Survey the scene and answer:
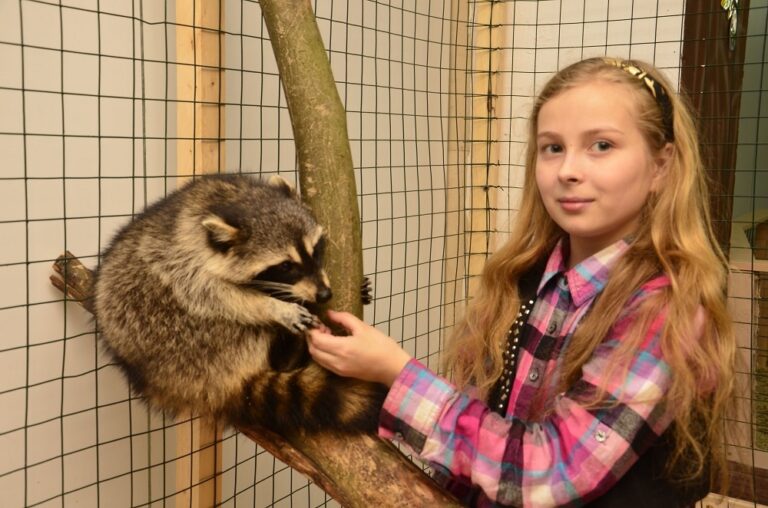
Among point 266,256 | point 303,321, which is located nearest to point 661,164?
point 303,321

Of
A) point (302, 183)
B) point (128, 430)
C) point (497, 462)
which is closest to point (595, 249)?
point (497, 462)

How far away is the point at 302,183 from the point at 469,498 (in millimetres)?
880

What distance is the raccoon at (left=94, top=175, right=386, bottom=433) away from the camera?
1.54 meters

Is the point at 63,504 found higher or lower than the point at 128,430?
lower

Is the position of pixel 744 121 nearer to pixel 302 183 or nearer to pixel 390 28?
pixel 390 28

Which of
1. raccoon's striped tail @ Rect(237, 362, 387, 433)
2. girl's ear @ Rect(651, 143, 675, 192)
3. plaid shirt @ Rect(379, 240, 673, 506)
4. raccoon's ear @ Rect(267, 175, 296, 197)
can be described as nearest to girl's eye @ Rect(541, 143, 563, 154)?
girl's ear @ Rect(651, 143, 675, 192)

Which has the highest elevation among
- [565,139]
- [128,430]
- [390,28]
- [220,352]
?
[390,28]

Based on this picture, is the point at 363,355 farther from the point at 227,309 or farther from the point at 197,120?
the point at 197,120

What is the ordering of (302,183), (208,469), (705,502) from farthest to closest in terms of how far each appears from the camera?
(705,502), (208,469), (302,183)

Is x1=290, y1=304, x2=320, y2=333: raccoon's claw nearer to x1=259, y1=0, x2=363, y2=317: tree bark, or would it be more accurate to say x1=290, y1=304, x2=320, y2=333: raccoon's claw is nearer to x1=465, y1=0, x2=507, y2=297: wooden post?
x1=259, y1=0, x2=363, y2=317: tree bark

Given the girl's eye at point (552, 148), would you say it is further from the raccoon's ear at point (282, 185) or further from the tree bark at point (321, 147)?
the raccoon's ear at point (282, 185)

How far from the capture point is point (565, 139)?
60.2 inches

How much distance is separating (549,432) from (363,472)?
0.39 m

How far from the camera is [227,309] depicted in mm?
1744
